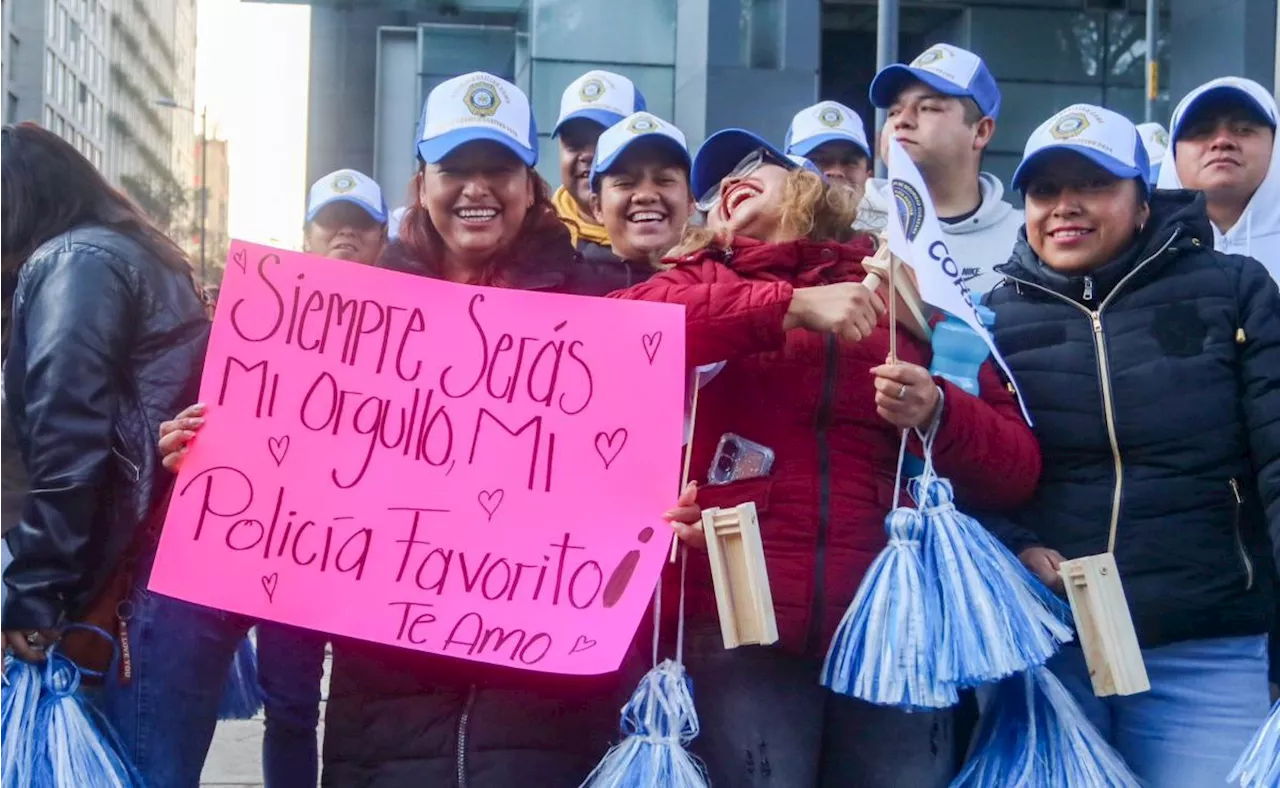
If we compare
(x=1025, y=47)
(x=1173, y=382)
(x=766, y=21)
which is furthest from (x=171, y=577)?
(x=1025, y=47)

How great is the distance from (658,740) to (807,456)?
54 cm

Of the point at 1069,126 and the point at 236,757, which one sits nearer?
the point at 1069,126

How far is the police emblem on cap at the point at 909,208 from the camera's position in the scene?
2.47 m

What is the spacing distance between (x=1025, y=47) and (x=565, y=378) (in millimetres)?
13003

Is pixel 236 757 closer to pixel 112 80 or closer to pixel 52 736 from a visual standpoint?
pixel 52 736

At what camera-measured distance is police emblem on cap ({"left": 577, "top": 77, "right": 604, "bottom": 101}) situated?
14.8 ft

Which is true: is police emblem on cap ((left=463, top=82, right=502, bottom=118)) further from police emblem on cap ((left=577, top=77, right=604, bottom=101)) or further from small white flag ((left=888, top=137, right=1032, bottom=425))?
police emblem on cap ((left=577, top=77, right=604, bottom=101))

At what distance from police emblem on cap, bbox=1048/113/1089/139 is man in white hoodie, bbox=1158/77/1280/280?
833mm

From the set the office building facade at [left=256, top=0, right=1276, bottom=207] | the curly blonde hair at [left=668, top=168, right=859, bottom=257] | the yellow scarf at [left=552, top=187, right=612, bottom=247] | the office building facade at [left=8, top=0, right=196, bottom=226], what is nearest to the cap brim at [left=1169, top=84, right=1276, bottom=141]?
the curly blonde hair at [left=668, top=168, right=859, bottom=257]

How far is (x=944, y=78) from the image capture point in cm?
387

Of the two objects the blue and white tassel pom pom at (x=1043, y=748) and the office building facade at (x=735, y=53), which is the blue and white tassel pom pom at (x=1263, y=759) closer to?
the blue and white tassel pom pom at (x=1043, y=748)

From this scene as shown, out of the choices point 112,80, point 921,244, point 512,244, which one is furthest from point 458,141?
point 112,80

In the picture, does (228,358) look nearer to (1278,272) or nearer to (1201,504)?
(1201,504)

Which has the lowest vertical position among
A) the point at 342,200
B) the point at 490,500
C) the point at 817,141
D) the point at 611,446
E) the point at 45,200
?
the point at 490,500
